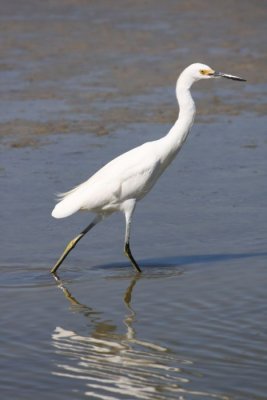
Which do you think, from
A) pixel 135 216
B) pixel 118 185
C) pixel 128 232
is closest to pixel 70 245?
pixel 128 232

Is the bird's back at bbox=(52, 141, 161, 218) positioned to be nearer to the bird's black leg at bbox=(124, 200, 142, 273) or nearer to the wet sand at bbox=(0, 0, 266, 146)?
the bird's black leg at bbox=(124, 200, 142, 273)

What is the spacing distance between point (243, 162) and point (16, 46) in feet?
20.7

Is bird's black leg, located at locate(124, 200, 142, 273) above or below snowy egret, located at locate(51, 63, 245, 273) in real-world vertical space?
below

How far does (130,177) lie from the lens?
862 centimetres

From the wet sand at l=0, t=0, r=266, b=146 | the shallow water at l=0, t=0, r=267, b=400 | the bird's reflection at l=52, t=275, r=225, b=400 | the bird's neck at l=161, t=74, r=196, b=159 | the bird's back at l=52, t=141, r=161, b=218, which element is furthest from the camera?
the wet sand at l=0, t=0, r=266, b=146

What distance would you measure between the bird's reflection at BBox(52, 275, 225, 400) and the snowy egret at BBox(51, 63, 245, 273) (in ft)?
5.03

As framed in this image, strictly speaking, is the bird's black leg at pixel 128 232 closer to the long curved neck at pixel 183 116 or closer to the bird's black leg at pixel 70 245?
the bird's black leg at pixel 70 245

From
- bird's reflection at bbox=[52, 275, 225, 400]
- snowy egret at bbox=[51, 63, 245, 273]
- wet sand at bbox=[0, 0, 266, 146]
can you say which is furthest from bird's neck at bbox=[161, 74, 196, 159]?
wet sand at bbox=[0, 0, 266, 146]

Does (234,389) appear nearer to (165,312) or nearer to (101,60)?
(165,312)

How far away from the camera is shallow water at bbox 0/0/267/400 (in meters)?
6.32

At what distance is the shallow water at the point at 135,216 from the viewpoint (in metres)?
6.32

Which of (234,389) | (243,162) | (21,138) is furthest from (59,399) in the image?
(21,138)

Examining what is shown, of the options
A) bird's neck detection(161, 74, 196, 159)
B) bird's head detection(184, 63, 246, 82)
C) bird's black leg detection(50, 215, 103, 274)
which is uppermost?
bird's head detection(184, 63, 246, 82)

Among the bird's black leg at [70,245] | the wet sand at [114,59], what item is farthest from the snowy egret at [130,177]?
the wet sand at [114,59]
